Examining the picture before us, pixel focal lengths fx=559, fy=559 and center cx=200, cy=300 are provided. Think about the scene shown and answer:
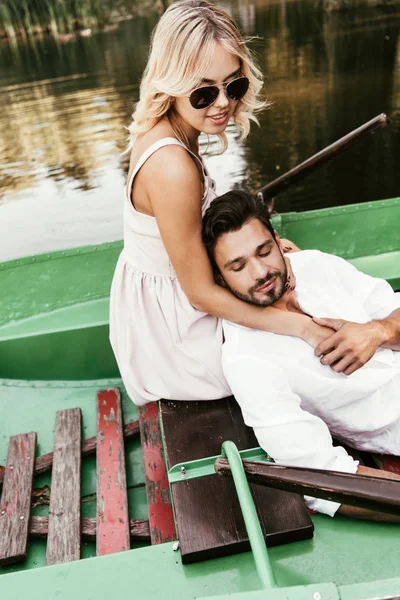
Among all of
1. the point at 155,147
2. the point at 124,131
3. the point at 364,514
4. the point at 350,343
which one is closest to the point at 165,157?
the point at 155,147

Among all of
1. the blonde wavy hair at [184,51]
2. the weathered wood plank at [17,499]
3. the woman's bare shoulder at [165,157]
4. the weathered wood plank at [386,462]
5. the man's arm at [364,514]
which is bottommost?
the weathered wood plank at [17,499]

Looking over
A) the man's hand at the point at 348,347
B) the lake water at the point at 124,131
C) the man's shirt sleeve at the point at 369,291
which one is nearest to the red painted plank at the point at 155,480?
the man's hand at the point at 348,347

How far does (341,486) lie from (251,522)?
0.22 m

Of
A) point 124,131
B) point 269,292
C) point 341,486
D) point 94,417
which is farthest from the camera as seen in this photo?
point 124,131

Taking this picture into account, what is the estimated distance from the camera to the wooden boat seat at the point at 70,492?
2.07 m

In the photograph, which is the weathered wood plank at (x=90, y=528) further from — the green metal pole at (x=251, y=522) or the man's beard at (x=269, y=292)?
the man's beard at (x=269, y=292)

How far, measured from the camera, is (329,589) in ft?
3.46

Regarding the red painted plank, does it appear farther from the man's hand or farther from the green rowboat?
the man's hand

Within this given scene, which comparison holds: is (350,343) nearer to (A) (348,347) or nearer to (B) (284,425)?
(A) (348,347)

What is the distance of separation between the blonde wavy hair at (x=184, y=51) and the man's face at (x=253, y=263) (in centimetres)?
40

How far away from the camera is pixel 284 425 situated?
155 cm

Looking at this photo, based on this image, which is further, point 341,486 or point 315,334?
point 315,334

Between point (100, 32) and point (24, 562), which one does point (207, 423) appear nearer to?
point (24, 562)

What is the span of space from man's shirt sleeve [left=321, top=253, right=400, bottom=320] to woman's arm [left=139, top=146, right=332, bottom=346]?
35 cm
